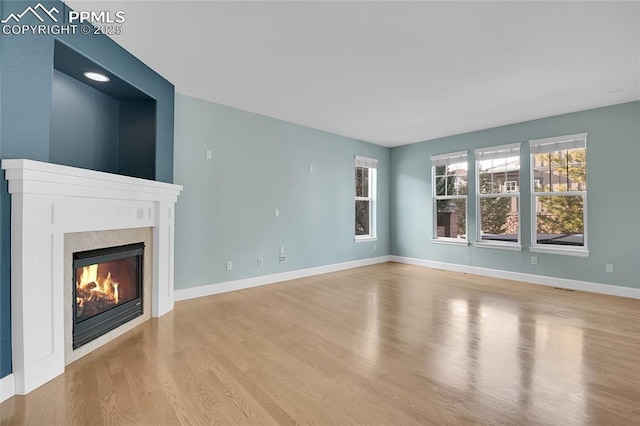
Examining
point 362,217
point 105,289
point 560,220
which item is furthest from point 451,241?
point 105,289

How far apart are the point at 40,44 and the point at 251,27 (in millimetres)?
1541

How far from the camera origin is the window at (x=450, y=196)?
6.19m

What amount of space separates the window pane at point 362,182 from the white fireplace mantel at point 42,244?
197 inches

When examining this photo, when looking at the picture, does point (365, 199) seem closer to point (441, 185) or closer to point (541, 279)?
point (441, 185)

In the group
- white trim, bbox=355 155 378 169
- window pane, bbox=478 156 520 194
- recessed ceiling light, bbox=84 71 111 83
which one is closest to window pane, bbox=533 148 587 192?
window pane, bbox=478 156 520 194

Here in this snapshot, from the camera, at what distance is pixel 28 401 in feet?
6.10

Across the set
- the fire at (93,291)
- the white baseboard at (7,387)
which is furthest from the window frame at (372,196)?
the white baseboard at (7,387)

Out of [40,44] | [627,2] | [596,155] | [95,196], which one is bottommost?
[95,196]

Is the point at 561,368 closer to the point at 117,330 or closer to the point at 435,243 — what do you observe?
the point at 117,330

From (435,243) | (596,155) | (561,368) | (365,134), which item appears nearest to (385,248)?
(435,243)

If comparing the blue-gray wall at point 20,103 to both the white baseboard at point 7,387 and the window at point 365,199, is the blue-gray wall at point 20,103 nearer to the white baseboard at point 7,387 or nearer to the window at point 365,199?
the white baseboard at point 7,387

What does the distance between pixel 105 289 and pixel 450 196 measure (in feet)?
20.0

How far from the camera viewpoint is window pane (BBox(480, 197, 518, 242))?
550 cm

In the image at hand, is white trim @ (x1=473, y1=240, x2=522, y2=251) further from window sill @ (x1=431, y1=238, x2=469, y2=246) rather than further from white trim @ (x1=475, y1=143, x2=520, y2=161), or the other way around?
white trim @ (x1=475, y1=143, x2=520, y2=161)
